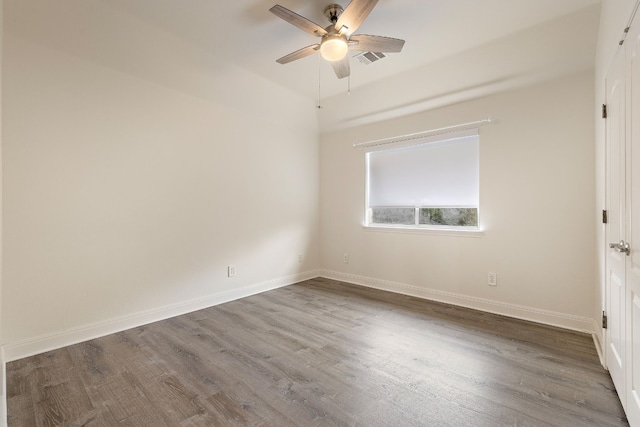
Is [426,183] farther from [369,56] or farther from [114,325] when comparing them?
[114,325]

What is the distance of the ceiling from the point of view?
7.54 feet

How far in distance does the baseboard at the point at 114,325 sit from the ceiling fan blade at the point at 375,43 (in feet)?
10.4

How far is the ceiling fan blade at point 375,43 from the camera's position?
88.8 inches

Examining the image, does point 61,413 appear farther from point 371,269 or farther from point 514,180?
point 514,180

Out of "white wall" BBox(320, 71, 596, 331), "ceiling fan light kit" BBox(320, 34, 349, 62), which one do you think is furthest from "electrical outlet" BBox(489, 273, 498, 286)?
"ceiling fan light kit" BBox(320, 34, 349, 62)

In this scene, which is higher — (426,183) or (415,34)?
(415,34)

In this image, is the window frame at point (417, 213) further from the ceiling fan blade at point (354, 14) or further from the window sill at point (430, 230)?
the ceiling fan blade at point (354, 14)

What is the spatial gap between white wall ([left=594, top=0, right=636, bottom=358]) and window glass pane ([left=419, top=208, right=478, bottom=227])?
45.7 inches

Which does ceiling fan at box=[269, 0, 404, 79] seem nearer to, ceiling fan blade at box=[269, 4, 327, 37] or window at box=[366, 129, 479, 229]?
ceiling fan blade at box=[269, 4, 327, 37]

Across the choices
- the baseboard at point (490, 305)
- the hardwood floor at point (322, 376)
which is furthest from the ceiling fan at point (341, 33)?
the baseboard at point (490, 305)

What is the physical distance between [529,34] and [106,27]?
3691 mm

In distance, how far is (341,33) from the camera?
223 centimetres

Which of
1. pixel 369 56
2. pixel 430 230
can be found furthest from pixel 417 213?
pixel 369 56

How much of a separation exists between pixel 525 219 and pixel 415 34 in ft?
7.26
